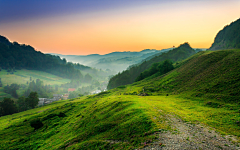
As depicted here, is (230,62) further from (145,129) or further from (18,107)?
(18,107)

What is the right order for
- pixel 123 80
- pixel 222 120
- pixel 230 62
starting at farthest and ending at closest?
pixel 123 80 < pixel 230 62 < pixel 222 120

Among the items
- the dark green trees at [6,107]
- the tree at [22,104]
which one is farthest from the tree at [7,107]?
the tree at [22,104]

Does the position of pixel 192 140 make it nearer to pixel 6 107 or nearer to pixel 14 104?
pixel 6 107

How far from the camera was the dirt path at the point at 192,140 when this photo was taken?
15172 mm

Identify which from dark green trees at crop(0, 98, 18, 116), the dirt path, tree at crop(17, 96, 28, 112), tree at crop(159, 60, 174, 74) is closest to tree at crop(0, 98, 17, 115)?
dark green trees at crop(0, 98, 18, 116)

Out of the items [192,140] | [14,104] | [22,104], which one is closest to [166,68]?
[192,140]

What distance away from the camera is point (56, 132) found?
40.9 metres

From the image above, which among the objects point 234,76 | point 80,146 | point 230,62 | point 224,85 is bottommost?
point 80,146

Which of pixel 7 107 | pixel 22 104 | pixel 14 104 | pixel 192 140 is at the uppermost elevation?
pixel 192 140

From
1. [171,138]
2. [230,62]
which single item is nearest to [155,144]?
[171,138]

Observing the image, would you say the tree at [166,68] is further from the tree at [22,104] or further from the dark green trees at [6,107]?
the dark green trees at [6,107]

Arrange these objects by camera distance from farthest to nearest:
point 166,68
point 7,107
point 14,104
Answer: point 14,104
point 166,68
point 7,107

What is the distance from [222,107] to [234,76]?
64.1ft

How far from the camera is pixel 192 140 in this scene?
16.6m
